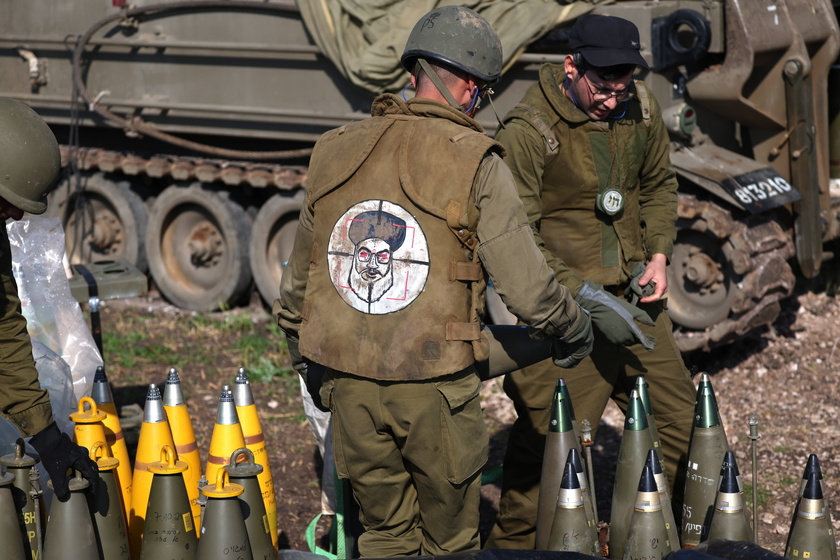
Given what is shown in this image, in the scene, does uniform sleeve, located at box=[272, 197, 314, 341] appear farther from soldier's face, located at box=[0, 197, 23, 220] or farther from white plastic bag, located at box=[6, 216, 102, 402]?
white plastic bag, located at box=[6, 216, 102, 402]

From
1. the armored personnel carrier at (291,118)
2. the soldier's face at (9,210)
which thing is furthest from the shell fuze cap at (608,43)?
the armored personnel carrier at (291,118)

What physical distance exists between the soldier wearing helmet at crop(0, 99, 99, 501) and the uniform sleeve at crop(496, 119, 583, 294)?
168cm

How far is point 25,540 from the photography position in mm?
3627

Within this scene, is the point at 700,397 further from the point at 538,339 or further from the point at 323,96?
the point at 323,96

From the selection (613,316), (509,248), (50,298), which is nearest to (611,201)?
(613,316)

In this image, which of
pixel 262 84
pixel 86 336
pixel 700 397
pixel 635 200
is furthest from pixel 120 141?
pixel 700 397

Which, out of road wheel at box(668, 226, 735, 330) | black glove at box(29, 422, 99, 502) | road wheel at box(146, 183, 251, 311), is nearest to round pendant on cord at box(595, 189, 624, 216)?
black glove at box(29, 422, 99, 502)

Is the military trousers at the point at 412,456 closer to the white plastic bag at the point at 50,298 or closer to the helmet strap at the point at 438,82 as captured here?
the helmet strap at the point at 438,82

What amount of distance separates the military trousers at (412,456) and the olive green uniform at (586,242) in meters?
0.93

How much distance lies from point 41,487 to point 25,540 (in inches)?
7.1

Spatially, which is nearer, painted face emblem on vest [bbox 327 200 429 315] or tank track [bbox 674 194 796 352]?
painted face emblem on vest [bbox 327 200 429 315]

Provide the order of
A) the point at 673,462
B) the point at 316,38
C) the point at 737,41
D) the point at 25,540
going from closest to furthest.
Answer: the point at 25,540 → the point at 673,462 → the point at 737,41 → the point at 316,38

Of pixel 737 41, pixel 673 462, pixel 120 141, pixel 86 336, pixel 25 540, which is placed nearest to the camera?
pixel 25 540

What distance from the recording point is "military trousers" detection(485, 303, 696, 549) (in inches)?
184
